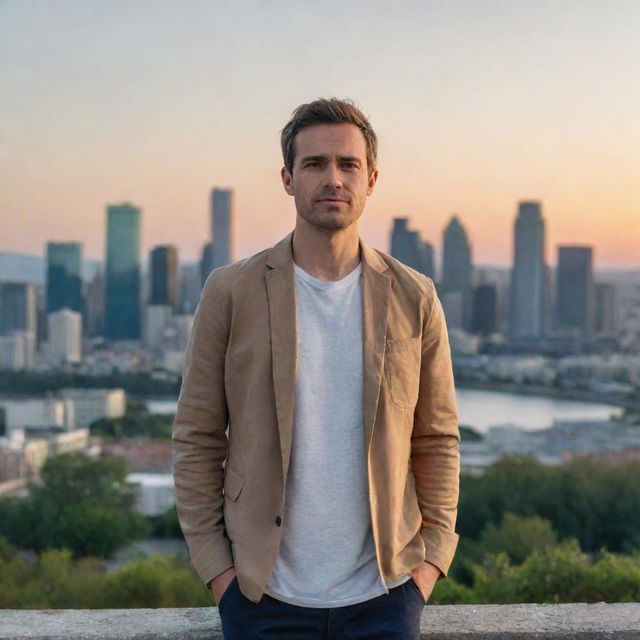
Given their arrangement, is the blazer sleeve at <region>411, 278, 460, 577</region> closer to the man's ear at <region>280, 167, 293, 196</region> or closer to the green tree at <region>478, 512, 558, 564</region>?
the man's ear at <region>280, 167, 293, 196</region>

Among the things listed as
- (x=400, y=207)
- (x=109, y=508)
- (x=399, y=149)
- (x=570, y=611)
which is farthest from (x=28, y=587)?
(x=400, y=207)

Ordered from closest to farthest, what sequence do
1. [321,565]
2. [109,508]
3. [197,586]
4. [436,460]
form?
1. [321,565]
2. [436,460]
3. [197,586]
4. [109,508]

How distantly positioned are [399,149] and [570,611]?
26438mm

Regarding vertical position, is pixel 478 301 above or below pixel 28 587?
above

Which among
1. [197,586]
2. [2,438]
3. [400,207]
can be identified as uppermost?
[400,207]

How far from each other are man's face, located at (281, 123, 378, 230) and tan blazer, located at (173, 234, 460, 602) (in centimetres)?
9

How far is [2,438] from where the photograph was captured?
29875 mm

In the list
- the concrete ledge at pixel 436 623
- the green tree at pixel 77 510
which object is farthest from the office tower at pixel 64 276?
the concrete ledge at pixel 436 623

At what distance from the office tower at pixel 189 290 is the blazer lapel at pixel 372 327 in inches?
1099

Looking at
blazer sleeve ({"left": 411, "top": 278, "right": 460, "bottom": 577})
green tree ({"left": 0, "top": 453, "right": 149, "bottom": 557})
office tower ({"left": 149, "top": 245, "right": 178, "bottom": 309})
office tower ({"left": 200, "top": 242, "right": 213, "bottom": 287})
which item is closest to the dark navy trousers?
blazer sleeve ({"left": 411, "top": 278, "right": 460, "bottom": 577})

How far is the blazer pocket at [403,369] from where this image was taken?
1422 mm

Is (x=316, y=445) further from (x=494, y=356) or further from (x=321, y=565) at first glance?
(x=494, y=356)

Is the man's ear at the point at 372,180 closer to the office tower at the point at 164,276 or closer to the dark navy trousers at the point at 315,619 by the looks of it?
the dark navy trousers at the point at 315,619

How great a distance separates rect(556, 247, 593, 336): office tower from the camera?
1281 inches
